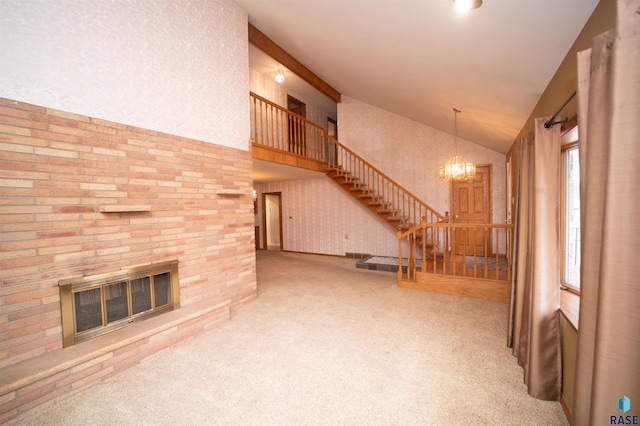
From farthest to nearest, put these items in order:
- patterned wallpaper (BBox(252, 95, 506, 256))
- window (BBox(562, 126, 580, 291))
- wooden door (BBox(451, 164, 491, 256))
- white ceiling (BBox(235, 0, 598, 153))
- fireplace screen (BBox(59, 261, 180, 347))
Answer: patterned wallpaper (BBox(252, 95, 506, 256)) → wooden door (BBox(451, 164, 491, 256)) → window (BBox(562, 126, 580, 291)) → fireplace screen (BBox(59, 261, 180, 347)) → white ceiling (BBox(235, 0, 598, 153))

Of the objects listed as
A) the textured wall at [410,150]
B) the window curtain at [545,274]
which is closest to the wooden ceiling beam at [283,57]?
the textured wall at [410,150]

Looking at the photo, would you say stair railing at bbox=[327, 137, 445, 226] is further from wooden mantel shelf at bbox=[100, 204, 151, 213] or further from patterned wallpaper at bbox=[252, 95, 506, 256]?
wooden mantel shelf at bbox=[100, 204, 151, 213]

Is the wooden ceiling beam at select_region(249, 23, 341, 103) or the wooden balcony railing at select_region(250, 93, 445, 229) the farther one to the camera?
the wooden balcony railing at select_region(250, 93, 445, 229)

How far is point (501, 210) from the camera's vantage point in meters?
6.15

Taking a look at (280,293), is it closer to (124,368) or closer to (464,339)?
(124,368)

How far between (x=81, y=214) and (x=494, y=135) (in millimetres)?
6235

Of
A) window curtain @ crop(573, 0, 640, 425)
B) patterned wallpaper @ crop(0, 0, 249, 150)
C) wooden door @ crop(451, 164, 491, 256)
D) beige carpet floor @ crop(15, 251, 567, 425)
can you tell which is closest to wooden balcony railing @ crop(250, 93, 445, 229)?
wooden door @ crop(451, 164, 491, 256)

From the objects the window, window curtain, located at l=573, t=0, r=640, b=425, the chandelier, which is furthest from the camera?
the chandelier

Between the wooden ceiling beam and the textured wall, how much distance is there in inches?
50.6

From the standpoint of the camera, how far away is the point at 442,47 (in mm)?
2852

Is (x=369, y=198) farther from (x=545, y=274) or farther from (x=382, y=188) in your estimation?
(x=545, y=274)

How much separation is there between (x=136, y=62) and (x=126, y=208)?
4.95 feet

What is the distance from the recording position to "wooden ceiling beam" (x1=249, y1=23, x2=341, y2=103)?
4602 mm

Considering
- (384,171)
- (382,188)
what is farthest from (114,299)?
(384,171)
